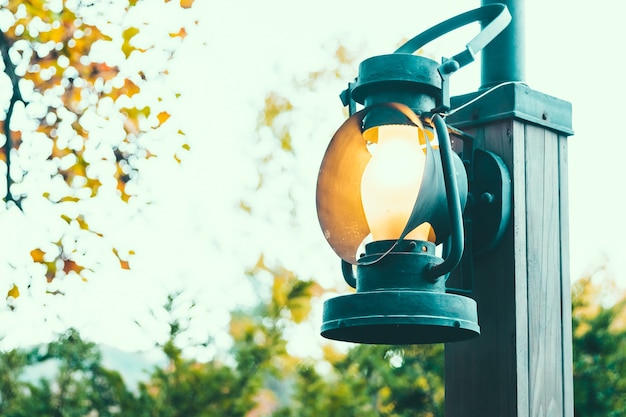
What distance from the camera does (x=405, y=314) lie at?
1587mm

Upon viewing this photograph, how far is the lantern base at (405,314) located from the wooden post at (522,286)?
14 centimetres

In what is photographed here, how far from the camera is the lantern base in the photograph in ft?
5.21

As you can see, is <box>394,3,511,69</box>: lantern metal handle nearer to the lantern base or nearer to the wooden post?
the wooden post

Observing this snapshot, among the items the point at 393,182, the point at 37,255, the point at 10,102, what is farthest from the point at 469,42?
the point at 37,255

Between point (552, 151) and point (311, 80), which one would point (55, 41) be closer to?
point (552, 151)

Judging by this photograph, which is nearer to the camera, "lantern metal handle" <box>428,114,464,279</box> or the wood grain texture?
"lantern metal handle" <box>428,114,464,279</box>

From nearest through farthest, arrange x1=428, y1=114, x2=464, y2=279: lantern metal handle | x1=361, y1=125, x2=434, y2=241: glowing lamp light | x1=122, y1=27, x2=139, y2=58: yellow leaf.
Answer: x1=428, y1=114, x2=464, y2=279: lantern metal handle < x1=361, y1=125, x2=434, y2=241: glowing lamp light < x1=122, y1=27, x2=139, y2=58: yellow leaf

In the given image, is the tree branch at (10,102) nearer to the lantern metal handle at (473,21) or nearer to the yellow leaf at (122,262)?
the yellow leaf at (122,262)

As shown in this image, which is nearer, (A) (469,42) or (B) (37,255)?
(A) (469,42)

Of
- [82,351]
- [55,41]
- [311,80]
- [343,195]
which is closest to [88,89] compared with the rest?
[55,41]

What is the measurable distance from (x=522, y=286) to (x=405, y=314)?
0.33m

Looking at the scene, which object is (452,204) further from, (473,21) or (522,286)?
(473,21)

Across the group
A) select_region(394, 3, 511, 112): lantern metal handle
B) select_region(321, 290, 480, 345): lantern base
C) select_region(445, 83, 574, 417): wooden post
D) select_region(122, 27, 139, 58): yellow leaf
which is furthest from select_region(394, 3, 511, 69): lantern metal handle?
select_region(122, 27, 139, 58): yellow leaf

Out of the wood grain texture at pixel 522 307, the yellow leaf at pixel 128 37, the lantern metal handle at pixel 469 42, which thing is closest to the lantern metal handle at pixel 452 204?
the lantern metal handle at pixel 469 42
